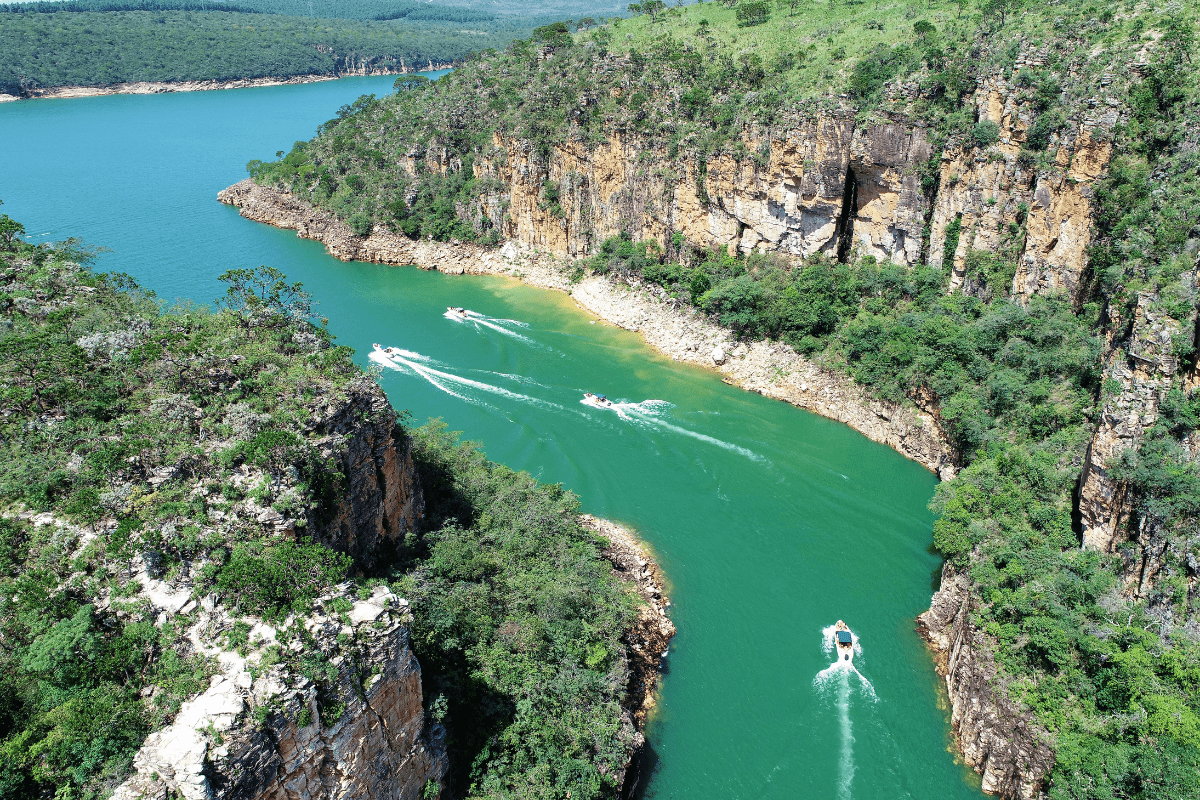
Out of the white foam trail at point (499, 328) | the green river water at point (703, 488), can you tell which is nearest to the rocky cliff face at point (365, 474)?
the green river water at point (703, 488)

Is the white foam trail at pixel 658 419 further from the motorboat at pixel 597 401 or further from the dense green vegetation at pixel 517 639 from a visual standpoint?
the dense green vegetation at pixel 517 639

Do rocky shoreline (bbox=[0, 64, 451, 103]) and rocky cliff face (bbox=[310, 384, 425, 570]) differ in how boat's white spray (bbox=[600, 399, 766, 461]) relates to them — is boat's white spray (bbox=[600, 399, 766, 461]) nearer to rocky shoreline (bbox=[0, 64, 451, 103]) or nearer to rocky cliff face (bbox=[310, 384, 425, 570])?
rocky cliff face (bbox=[310, 384, 425, 570])

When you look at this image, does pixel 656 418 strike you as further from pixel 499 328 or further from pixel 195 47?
pixel 195 47

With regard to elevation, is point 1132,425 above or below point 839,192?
below

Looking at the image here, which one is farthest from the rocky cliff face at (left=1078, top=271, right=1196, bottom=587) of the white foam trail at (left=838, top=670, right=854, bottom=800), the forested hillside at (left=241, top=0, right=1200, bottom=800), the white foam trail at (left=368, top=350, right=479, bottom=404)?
the white foam trail at (left=368, top=350, right=479, bottom=404)

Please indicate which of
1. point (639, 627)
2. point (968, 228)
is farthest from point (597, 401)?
point (968, 228)

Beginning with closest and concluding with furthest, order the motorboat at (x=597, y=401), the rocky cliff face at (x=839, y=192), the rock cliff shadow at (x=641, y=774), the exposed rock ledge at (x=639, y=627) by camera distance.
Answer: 1. the rock cliff shadow at (x=641, y=774)
2. the exposed rock ledge at (x=639, y=627)
3. the rocky cliff face at (x=839, y=192)
4. the motorboat at (x=597, y=401)
